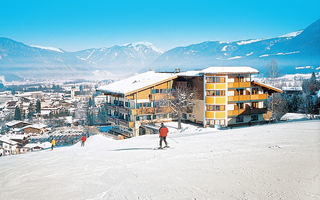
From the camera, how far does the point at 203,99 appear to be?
41.8m

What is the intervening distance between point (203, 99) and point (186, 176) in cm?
3262

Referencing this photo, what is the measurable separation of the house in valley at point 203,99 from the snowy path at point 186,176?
88.6 feet

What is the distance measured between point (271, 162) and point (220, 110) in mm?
31322

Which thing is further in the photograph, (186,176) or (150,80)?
(150,80)

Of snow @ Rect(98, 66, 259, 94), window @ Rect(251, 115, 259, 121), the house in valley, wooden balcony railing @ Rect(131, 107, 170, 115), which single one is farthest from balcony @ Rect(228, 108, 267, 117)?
wooden balcony railing @ Rect(131, 107, 170, 115)

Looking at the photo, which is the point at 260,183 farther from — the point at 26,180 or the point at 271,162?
the point at 26,180

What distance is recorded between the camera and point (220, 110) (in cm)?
4169

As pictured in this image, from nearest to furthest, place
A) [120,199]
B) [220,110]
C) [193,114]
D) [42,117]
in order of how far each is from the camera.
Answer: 1. [120,199]
2. [220,110]
3. [193,114]
4. [42,117]

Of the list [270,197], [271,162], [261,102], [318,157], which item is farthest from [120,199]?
[261,102]

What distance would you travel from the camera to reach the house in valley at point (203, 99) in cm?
4145

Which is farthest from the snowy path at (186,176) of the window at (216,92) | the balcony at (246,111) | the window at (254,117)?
the window at (254,117)

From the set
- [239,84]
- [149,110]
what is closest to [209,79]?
[239,84]

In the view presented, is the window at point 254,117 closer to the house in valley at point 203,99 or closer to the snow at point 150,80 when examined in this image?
the house in valley at point 203,99

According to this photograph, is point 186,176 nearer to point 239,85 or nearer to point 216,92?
point 216,92
